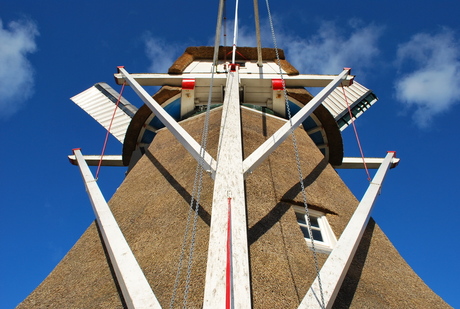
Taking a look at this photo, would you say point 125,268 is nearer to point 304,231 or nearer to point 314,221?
point 304,231

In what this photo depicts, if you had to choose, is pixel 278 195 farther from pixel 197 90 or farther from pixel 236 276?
pixel 197 90

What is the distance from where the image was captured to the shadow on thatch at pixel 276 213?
3.47 metres

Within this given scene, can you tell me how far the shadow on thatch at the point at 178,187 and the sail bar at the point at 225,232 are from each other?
0.44 meters

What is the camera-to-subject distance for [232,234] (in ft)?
9.34

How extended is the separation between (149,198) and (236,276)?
2071 mm

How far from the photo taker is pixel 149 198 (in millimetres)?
4480

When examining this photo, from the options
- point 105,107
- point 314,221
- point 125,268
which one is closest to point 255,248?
point 125,268

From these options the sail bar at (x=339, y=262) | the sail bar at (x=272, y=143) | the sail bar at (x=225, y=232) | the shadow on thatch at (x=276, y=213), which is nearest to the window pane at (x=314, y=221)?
the shadow on thatch at (x=276, y=213)

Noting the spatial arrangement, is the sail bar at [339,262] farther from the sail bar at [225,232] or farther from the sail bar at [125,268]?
the sail bar at [125,268]

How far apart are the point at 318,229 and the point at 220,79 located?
3142 mm

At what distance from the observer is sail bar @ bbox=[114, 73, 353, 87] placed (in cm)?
672

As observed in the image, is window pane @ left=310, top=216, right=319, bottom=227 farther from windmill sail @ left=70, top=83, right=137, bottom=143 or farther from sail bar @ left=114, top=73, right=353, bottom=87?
windmill sail @ left=70, top=83, right=137, bottom=143

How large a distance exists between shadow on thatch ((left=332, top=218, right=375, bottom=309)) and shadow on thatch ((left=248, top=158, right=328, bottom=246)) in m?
0.66

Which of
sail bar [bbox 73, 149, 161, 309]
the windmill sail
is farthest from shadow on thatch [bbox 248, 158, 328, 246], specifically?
the windmill sail
